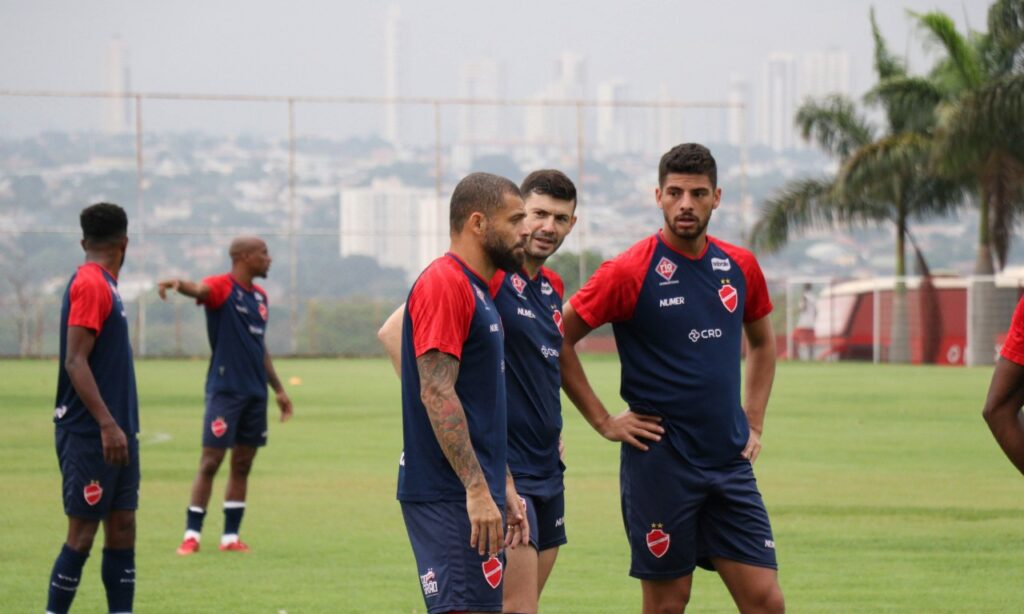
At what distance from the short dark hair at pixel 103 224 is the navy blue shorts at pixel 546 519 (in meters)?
3.12

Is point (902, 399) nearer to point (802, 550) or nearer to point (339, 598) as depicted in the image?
point (802, 550)

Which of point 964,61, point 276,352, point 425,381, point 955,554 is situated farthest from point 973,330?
point 425,381

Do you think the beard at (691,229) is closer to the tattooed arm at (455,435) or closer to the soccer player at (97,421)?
the tattooed arm at (455,435)

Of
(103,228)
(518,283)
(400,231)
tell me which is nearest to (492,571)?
(518,283)

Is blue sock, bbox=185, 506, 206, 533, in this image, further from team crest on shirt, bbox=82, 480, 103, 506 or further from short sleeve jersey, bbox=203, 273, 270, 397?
team crest on shirt, bbox=82, 480, 103, 506

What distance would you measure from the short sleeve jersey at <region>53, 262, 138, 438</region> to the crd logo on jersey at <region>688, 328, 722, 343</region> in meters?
3.14

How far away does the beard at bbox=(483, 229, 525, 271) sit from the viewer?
615cm

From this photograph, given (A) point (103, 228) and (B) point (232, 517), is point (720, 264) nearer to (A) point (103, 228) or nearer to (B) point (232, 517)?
(A) point (103, 228)

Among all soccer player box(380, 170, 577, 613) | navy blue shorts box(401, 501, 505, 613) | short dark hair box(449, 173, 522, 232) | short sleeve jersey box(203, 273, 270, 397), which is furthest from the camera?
short sleeve jersey box(203, 273, 270, 397)

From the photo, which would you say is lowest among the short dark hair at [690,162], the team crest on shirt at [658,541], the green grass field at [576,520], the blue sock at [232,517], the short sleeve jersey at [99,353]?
the green grass field at [576,520]

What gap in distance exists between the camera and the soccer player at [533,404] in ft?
22.7

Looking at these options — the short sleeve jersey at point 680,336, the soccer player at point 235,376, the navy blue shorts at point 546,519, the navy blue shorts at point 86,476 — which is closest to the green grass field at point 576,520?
the soccer player at point 235,376

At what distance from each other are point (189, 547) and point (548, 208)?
6069 millimetres

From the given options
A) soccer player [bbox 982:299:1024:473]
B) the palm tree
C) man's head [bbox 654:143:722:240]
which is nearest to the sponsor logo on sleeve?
Result: man's head [bbox 654:143:722:240]
